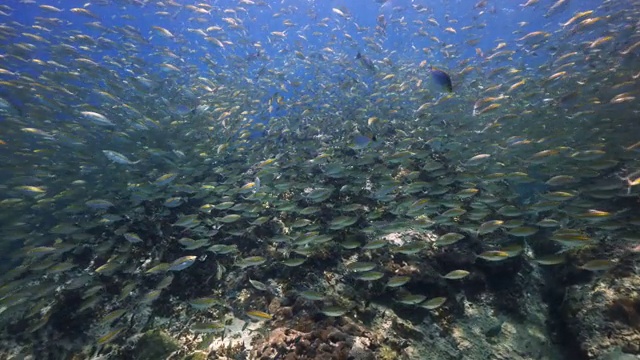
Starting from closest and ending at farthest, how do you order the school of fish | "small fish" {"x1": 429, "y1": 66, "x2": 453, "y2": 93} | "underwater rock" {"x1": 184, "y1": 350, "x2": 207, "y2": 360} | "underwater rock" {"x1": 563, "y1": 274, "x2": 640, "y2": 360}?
"underwater rock" {"x1": 184, "y1": 350, "x2": 207, "y2": 360} < "underwater rock" {"x1": 563, "y1": 274, "x2": 640, "y2": 360} < the school of fish < "small fish" {"x1": 429, "y1": 66, "x2": 453, "y2": 93}

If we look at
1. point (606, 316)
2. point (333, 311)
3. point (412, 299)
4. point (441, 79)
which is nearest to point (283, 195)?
point (333, 311)

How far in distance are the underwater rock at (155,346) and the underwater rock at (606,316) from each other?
6.36 m

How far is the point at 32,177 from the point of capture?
24.6 ft

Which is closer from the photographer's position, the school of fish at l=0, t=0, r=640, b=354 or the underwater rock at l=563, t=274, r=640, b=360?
the underwater rock at l=563, t=274, r=640, b=360

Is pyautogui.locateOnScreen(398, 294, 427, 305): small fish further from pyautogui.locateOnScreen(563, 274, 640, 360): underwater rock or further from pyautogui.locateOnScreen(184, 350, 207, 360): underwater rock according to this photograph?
pyautogui.locateOnScreen(184, 350, 207, 360): underwater rock

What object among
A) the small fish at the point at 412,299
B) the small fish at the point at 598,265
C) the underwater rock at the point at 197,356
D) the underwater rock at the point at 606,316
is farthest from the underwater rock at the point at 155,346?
the small fish at the point at 598,265

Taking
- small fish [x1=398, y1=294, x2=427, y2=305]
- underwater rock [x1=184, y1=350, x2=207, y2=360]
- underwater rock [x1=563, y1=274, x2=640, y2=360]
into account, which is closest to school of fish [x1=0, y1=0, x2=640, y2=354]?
small fish [x1=398, y1=294, x2=427, y2=305]

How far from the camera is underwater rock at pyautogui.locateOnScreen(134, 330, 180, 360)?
453 centimetres

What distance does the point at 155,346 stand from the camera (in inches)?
181

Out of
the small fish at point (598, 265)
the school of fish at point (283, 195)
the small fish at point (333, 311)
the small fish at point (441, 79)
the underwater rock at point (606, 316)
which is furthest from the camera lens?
the small fish at point (441, 79)

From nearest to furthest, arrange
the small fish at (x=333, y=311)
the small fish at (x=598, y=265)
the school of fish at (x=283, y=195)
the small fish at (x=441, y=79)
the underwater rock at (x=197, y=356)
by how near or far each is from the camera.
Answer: the small fish at (x=333, y=311), the underwater rock at (x=197, y=356), the small fish at (x=598, y=265), the school of fish at (x=283, y=195), the small fish at (x=441, y=79)

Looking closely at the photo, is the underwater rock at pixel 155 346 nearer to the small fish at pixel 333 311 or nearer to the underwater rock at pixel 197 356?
the underwater rock at pixel 197 356

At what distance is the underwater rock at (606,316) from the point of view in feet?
14.6

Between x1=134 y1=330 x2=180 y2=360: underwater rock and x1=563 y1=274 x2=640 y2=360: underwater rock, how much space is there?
20.9 feet
